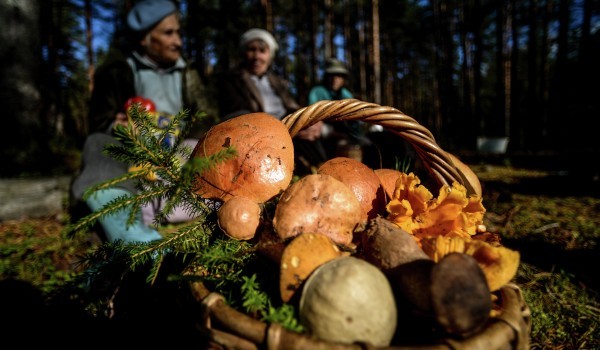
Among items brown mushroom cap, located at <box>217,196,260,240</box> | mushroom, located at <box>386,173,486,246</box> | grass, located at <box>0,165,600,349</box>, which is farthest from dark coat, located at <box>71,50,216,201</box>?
mushroom, located at <box>386,173,486,246</box>

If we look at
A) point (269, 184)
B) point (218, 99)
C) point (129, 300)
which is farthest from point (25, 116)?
point (269, 184)

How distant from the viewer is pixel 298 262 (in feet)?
3.04

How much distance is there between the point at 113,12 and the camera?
21.4m

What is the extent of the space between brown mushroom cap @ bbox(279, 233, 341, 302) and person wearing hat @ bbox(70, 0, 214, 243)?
73.4 inches

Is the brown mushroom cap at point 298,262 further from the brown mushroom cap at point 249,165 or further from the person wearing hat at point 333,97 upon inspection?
the person wearing hat at point 333,97

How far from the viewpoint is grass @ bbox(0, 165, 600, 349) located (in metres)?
1.75

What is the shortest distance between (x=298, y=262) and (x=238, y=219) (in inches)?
11.7

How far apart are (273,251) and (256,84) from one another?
368 cm

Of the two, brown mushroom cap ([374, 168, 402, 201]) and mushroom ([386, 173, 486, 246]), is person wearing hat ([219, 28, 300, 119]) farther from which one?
mushroom ([386, 173, 486, 246])

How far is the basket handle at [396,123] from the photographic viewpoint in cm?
140

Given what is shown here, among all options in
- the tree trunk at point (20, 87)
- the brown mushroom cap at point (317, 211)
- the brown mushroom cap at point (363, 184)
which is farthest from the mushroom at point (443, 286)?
the tree trunk at point (20, 87)

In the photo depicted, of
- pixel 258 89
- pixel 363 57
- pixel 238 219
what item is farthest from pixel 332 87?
pixel 363 57

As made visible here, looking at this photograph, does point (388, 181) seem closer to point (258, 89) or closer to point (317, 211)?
point (317, 211)

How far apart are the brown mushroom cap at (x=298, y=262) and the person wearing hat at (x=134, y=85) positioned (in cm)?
186
